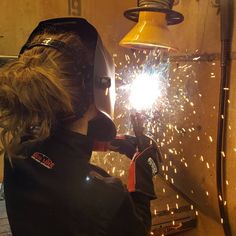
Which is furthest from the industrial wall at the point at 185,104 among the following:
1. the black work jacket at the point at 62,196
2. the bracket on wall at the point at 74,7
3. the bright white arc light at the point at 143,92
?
the black work jacket at the point at 62,196

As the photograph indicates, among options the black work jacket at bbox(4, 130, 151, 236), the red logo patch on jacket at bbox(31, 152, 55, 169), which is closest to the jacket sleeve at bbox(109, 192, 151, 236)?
the black work jacket at bbox(4, 130, 151, 236)

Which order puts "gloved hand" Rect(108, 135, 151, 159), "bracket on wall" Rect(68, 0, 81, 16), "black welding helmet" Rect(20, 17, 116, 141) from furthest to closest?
A: "bracket on wall" Rect(68, 0, 81, 16), "gloved hand" Rect(108, 135, 151, 159), "black welding helmet" Rect(20, 17, 116, 141)

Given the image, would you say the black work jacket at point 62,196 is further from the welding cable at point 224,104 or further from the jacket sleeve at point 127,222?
the welding cable at point 224,104

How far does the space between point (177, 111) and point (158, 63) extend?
34cm

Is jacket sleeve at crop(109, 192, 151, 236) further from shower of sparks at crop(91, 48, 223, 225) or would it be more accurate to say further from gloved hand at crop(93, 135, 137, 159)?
shower of sparks at crop(91, 48, 223, 225)

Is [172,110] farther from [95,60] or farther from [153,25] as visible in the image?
[95,60]

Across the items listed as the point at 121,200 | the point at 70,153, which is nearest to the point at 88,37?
the point at 70,153

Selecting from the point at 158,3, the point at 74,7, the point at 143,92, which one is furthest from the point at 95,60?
the point at 74,7

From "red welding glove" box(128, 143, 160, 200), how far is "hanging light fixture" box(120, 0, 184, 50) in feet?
1.46

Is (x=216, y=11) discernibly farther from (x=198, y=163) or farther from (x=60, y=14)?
(x=60, y=14)

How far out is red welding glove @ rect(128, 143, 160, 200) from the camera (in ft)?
3.62

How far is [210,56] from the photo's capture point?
60.3 inches

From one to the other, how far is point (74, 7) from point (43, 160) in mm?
1558

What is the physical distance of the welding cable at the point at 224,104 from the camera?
4.36ft
